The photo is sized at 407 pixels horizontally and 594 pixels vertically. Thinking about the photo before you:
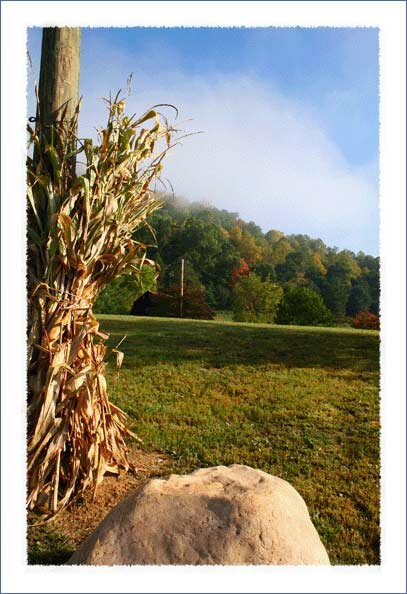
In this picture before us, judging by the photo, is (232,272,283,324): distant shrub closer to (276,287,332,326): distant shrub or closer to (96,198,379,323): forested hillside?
(96,198,379,323): forested hillside

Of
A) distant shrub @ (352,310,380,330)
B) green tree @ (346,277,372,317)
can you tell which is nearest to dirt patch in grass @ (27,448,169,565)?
distant shrub @ (352,310,380,330)

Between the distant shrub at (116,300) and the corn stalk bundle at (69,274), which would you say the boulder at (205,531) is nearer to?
the corn stalk bundle at (69,274)

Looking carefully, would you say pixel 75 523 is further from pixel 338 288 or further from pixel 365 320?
pixel 338 288

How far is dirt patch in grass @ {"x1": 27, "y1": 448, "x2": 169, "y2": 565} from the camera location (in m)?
2.44

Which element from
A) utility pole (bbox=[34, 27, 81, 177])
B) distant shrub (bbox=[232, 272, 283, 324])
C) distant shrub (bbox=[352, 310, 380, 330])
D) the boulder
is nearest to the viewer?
the boulder

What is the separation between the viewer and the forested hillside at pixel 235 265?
46.9ft

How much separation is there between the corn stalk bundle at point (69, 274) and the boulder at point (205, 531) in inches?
26.1

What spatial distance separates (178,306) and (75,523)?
10.9 metres

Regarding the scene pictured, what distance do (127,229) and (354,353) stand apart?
554 cm

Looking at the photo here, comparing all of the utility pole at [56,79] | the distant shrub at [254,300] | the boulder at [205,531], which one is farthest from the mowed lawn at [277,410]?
the distant shrub at [254,300]

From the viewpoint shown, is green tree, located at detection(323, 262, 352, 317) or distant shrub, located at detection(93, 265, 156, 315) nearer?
distant shrub, located at detection(93, 265, 156, 315)

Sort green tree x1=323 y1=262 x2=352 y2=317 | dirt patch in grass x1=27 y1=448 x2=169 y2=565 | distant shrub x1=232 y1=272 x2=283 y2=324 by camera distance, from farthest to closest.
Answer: green tree x1=323 y1=262 x2=352 y2=317, distant shrub x1=232 y1=272 x2=283 y2=324, dirt patch in grass x1=27 y1=448 x2=169 y2=565

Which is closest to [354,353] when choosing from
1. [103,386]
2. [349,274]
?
[103,386]

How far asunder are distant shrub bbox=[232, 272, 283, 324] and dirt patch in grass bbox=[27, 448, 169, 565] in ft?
39.4
